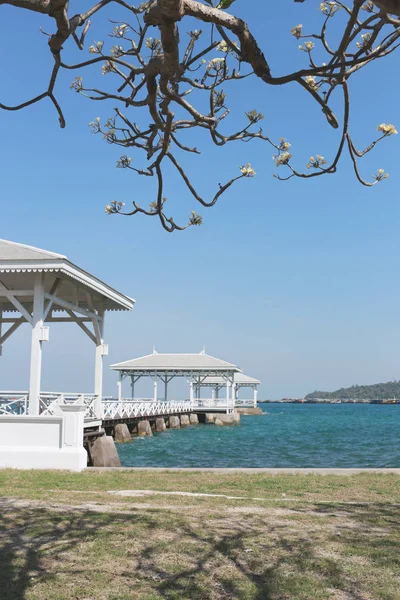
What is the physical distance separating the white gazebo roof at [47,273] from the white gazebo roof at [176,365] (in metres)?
28.8

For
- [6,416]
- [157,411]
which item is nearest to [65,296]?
[6,416]

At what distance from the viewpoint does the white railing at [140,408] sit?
2891cm

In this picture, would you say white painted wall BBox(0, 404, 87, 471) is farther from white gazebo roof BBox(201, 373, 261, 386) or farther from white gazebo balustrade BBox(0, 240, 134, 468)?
white gazebo roof BBox(201, 373, 261, 386)

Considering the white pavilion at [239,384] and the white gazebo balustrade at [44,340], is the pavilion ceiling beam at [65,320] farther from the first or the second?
the white pavilion at [239,384]

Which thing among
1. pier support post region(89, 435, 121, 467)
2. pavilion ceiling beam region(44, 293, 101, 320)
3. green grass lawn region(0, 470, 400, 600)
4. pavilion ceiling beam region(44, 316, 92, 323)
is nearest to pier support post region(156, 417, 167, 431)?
pavilion ceiling beam region(44, 316, 92, 323)

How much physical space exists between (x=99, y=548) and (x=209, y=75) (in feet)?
13.8

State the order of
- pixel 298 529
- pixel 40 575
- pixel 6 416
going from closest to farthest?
pixel 40 575 → pixel 298 529 → pixel 6 416

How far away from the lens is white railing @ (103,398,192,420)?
28906mm

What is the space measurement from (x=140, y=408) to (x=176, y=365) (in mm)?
13935

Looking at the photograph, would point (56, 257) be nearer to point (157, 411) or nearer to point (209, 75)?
point (209, 75)

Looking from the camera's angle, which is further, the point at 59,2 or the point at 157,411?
the point at 157,411

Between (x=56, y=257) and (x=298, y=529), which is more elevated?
(x=56, y=257)

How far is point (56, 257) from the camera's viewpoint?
49.7ft

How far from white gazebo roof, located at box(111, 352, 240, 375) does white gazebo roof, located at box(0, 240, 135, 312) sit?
28771 mm
